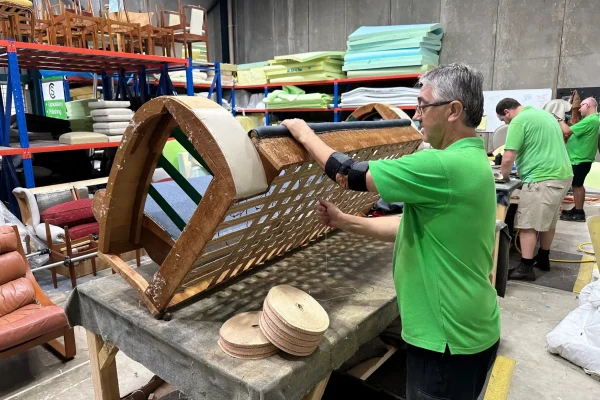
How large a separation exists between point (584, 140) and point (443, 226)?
547 centimetres

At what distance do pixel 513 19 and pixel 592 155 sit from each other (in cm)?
240

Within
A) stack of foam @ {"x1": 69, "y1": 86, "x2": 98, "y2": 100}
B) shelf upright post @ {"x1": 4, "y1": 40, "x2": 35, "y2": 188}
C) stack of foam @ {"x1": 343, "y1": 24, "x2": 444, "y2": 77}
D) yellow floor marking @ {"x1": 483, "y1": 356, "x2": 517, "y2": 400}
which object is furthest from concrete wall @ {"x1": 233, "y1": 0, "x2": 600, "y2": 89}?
shelf upright post @ {"x1": 4, "y1": 40, "x2": 35, "y2": 188}

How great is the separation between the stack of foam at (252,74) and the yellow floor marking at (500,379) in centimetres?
681

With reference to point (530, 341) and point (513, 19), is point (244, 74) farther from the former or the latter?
point (530, 341)

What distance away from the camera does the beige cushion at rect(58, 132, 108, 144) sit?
4527mm

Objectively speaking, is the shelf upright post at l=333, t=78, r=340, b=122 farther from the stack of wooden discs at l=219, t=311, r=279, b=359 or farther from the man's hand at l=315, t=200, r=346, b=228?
the stack of wooden discs at l=219, t=311, r=279, b=359

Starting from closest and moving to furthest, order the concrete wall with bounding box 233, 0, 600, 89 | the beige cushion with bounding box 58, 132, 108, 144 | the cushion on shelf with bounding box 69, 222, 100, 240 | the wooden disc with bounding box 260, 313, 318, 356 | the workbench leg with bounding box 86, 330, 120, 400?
the wooden disc with bounding box 260, 313, 318, 356, the workbench leg with bounding box 86, 330, 120, 400, the cushion on shelf with bounding box 69, 222, 100, 240, the beige cushion with bounding box 58, 132, 108, 144, the concrete wall with bounding box 233, 0, 600, 89

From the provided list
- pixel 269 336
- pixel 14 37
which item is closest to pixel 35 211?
pixel 14 37

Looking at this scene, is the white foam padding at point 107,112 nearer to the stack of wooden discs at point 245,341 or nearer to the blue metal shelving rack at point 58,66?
the blue metal shelving rack at point 58,66

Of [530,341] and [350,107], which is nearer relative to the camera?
[530,341]

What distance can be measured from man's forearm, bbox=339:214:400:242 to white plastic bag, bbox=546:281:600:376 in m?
1.87

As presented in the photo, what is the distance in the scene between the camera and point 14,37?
13.6ft

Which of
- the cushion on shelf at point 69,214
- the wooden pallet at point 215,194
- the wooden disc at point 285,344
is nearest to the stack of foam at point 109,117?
the cushion on shelf at point 69,214

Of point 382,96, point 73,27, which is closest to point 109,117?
point 73,27
